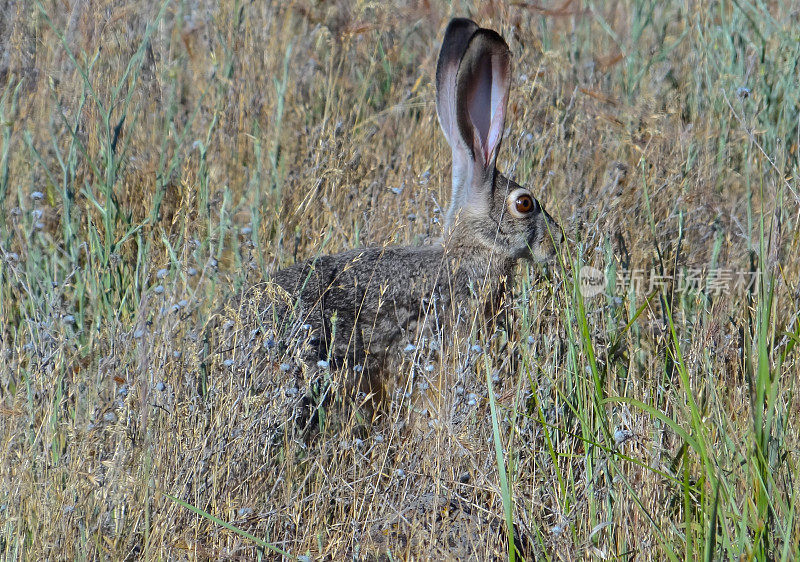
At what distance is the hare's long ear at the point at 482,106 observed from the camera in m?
4.18

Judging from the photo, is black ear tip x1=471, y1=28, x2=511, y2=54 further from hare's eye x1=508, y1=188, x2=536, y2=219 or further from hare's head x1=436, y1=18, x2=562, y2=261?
hare's eye x1=508, y1=188, x2=536, y2=219

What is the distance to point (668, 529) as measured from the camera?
8.87ft

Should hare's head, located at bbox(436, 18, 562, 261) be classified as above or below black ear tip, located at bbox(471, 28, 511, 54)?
below

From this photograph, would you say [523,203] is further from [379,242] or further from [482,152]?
[379,242]

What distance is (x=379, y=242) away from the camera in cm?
468

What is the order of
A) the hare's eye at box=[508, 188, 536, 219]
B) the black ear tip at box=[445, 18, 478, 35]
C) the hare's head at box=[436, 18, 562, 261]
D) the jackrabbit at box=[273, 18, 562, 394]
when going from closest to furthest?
the jackrabbit at box=[273, 18, 562, 394] < the black ear tip at box=[445, 18, 478, 35] < the hare's head at box=[436, 18, 562, 261] < the hare's eye at box=[508, 188, 536, 219]

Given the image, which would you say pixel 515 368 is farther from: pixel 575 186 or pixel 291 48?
pixel 291 48

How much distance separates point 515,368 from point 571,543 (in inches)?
48.9

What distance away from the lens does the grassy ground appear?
2.71 meters

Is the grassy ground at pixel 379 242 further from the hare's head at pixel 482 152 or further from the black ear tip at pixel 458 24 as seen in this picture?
the black ear tip at pixel 458 24

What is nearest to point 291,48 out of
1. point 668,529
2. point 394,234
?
point 394,234

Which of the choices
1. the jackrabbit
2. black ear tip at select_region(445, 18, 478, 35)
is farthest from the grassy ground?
black ear tip at select_region(445, 18, 478, 35)

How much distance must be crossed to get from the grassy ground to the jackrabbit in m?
0.20

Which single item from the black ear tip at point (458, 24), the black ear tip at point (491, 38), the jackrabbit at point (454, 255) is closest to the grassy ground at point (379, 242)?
the jackrabbit at point (454, 255)
